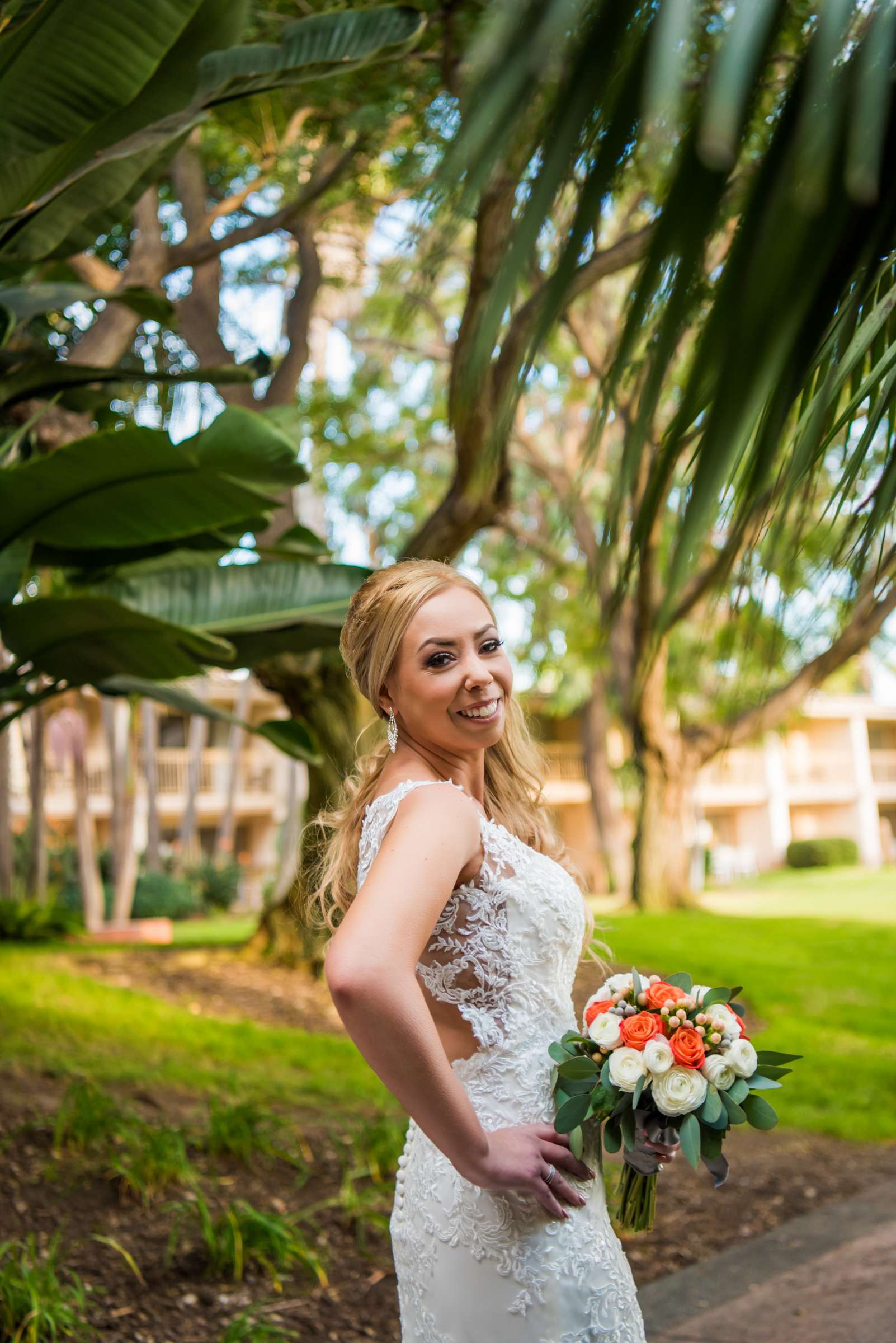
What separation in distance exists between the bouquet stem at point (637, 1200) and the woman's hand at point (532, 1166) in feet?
0.71

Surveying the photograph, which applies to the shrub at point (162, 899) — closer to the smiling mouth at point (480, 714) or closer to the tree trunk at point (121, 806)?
the tree trunk at point (121, 806)

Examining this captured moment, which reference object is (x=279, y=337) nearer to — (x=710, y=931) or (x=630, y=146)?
(x=710, y=931)

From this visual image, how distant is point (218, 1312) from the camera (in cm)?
372

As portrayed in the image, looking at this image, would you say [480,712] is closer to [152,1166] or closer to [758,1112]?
[758,1112]

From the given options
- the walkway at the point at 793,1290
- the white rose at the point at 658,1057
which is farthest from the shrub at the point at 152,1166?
the white rose at the point at 658,1057

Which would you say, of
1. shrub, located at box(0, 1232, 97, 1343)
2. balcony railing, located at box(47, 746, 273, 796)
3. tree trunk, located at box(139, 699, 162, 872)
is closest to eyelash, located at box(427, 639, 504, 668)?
shrub, located at box(0, 1232, 97, 1343)

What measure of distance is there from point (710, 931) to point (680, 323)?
12.9m

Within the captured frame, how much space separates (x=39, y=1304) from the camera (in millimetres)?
3270

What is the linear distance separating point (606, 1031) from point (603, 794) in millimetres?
22042

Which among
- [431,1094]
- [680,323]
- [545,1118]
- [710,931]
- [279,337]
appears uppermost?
[279,337]

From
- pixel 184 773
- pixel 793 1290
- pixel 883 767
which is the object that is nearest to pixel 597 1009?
pixel 793 1290

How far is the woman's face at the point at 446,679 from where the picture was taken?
2152 mm

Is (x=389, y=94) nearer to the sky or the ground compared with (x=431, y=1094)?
nearer to the sky

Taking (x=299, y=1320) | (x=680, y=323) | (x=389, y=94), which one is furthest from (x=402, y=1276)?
(x=389, y=94)
